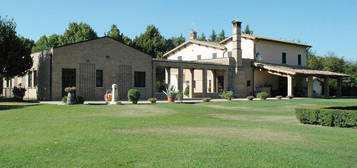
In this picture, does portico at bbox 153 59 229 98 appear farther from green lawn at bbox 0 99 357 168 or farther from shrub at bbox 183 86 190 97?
green lawn at bbox 0 99 357 168

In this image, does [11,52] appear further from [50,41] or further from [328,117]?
[50,41]

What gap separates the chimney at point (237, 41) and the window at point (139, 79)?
489 inches

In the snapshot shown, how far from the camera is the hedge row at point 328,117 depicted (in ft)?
43.2

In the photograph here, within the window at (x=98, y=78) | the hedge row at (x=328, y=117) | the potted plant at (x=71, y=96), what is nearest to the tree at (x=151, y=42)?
the window at (x=98, y=78)

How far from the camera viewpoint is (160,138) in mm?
9664

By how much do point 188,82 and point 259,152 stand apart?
36.6 m

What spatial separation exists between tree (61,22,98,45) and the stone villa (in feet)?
54.3

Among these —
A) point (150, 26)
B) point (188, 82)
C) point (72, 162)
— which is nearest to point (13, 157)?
point (72, 162)

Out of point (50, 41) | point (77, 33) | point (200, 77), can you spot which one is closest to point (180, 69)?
point (200, 77)

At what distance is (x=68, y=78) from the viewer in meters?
29.5

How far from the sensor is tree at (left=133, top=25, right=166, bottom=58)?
59.9m

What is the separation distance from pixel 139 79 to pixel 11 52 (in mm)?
11380

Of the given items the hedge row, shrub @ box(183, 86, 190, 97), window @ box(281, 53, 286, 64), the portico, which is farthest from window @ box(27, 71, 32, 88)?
window @ box(281, 53, 286, 64)

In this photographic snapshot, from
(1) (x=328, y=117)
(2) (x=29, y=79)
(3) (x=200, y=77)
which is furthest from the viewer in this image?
(3) (x=200, y=77)
